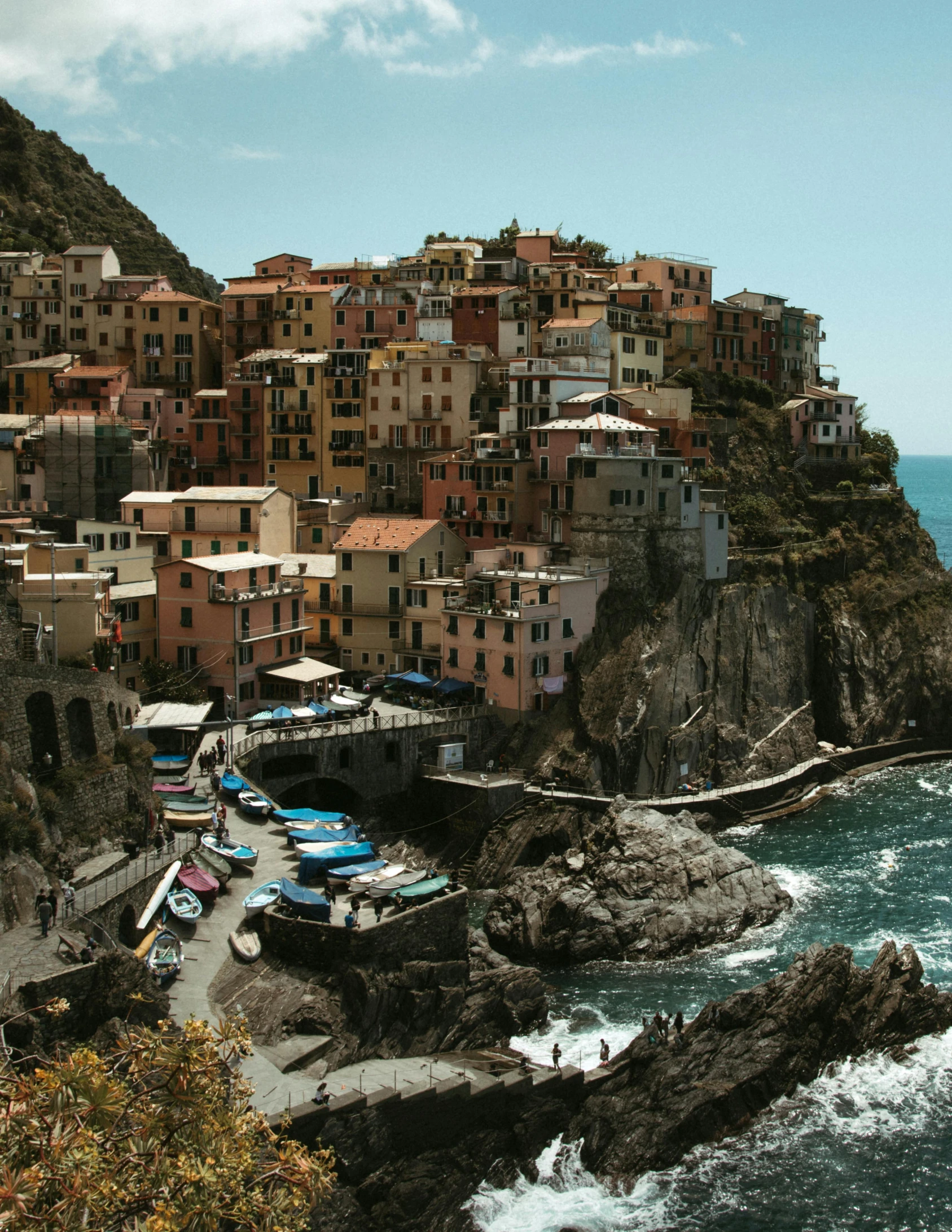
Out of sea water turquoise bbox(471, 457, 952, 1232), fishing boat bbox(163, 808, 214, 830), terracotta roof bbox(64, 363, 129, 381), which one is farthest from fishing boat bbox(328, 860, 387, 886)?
terracotta roof bbox(64, 363, 129, 381)

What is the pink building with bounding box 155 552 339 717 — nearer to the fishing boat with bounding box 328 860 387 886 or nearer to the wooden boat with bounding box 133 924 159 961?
the fishing boat with bounding box 328 860 387 886

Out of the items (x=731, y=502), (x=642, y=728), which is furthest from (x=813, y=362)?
(x=642, y=728)

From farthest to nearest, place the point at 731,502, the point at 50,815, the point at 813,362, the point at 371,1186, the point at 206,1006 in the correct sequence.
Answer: the point at 813,362 < the point at 731,502 < the point at 50,815 < the point at 206,1006 < the point at 371,1186

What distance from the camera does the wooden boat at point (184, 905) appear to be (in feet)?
151

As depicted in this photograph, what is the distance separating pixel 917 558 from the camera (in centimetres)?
9344

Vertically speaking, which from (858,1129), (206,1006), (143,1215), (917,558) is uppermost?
(917,558)

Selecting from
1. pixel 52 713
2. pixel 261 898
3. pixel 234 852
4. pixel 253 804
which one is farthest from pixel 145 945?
pixel 253 804

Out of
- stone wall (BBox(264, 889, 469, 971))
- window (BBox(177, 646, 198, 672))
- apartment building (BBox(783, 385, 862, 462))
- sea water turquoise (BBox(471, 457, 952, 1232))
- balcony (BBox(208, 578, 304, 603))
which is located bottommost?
sea water turquoise (BBox(471, 457, 952, 1232))

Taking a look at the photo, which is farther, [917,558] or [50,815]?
[917,558]

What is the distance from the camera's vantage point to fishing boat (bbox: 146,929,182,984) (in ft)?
137

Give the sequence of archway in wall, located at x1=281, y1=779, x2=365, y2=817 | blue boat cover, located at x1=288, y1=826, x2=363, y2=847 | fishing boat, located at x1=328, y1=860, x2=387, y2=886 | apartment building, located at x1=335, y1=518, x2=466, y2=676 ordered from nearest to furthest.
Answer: fishing boat, located at x1=328, y1=860, x2=387, y2=886 < blue boat cover, located at x1=288, y1=826, x2=363, y2=847 < archway in wall, located at x1=281, y1=779, x2=365, y2=817 < apartment building, located at x1=335, y1=518, x2=466, y2=676

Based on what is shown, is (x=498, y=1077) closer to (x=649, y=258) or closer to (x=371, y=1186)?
(x=371, y=1186)

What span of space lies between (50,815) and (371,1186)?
56.5ft

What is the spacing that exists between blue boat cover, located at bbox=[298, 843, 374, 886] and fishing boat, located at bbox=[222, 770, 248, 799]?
736 cm
